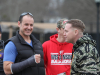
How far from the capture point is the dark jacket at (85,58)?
6.83 feet

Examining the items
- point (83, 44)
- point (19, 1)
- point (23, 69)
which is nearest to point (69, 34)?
point (83, 44)

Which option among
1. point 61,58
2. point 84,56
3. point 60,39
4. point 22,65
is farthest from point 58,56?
point 84,56

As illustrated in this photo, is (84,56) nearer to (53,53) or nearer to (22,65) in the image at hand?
(22,65)

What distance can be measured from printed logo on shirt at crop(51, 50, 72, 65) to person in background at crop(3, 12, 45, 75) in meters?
0.63

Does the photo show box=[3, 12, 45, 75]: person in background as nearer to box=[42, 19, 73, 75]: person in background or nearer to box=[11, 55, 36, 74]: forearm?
box=[11, 55, 36, 74]: forearm

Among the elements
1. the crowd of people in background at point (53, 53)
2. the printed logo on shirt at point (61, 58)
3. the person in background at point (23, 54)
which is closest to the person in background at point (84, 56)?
the crowd of people in background at point (53, 53)

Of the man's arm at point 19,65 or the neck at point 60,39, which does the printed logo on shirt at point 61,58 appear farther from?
the man's arm at point 19,65

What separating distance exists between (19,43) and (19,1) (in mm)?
25567

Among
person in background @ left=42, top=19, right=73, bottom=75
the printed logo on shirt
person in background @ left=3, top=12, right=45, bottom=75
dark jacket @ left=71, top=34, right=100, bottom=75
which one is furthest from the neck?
dark jacket @ left=71, top=34, right=100, bottom=75

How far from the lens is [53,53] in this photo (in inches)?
140

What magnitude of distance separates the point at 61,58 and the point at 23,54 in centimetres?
111

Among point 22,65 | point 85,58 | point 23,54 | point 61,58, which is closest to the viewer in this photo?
point 85,58

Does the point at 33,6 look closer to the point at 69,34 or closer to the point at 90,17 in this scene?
the point at 90,17

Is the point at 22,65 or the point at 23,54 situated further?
the point at 23,54
